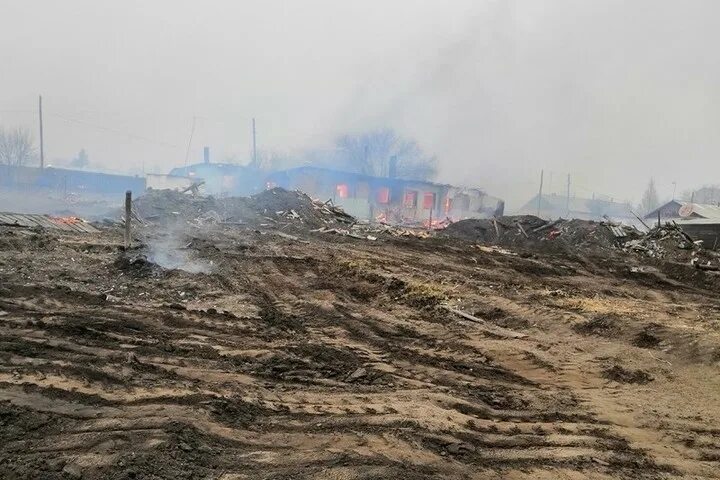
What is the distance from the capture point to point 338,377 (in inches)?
202

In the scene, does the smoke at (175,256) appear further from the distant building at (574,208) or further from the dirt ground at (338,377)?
the distant building at (574,208)

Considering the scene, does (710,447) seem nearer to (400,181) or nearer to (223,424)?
(223,424)

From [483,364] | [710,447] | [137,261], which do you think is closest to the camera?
[710,447]

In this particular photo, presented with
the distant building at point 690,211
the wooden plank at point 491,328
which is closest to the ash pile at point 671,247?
the distant building at point 690,211

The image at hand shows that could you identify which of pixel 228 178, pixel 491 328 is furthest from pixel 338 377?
pixel 228 178

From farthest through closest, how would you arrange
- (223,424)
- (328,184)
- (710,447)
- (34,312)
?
1. (328,184)
2. (34,312)
3. (710,447)
4. (223,424)

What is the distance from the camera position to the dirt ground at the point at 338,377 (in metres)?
3.44

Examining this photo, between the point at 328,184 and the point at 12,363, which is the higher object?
the point at 328,184

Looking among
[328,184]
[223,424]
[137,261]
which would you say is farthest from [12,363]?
[328,184]

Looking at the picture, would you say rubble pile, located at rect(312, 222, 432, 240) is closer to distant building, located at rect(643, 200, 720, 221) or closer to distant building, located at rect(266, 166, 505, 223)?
distant building, located at rect(643, 200, 720, 221)

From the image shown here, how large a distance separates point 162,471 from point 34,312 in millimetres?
4765

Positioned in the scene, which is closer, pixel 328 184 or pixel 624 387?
pixel 624 387

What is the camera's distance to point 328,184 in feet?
154

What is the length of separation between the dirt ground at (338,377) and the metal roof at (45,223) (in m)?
5.89
